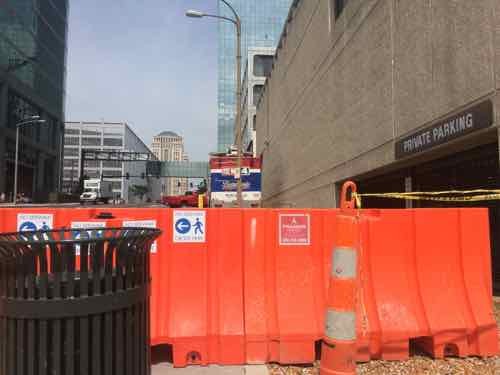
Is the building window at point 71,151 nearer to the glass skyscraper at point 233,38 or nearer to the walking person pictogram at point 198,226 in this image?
the glass skyscraper at point 233,38

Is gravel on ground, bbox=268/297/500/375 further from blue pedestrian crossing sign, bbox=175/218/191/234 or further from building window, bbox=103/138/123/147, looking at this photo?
building window, bbox=103/138/123/147

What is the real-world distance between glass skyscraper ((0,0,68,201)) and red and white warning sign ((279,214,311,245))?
5413cm

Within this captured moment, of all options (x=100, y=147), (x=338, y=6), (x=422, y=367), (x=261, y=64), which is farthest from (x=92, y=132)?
(x=422, y=367)

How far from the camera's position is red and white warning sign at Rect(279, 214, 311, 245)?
174 inches

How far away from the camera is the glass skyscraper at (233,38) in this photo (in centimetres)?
9825

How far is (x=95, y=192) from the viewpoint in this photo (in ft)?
226

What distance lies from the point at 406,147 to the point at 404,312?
5.88 m

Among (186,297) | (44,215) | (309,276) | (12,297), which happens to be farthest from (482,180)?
(12,297)

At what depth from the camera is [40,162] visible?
65.8m

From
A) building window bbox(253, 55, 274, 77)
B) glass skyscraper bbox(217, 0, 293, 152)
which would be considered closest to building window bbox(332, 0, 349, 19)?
building window bbox(253, 55, 274, 77)

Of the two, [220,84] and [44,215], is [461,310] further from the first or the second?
[220,84]

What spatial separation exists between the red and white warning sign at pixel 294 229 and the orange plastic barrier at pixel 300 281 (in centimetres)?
1

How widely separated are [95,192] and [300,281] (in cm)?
6962

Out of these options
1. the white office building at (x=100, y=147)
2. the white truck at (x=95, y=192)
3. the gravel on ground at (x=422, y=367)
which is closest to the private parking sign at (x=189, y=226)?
the gravel on ground at (x=422, y=367)
